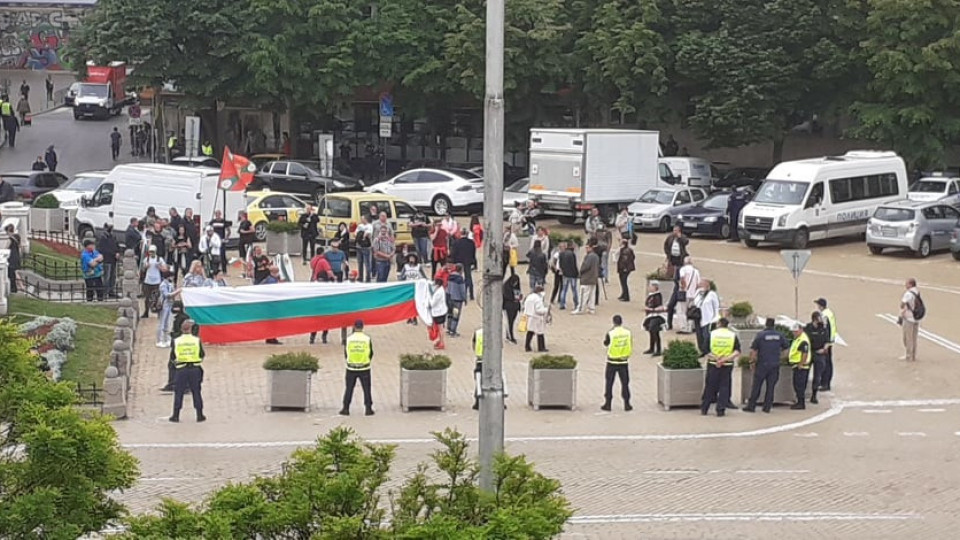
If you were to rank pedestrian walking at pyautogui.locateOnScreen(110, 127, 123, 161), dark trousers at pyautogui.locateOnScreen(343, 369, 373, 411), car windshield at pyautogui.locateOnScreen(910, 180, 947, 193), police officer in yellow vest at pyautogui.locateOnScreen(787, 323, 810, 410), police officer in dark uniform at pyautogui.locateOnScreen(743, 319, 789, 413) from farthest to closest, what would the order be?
pedestrian walking at pyautogui.locateOnScreen(110, 127, 123, 161)
car windshield at pyautogui.locateOnScreen(910, 180, 947, 193)
police officer in yellow vest at pyautogui.locateOnScreen(787, 323, 810, 410)
police officer in dark uniform at pyautogui.locateOnScreen(743, 319, 789, 413)
dark trousers at pyautogui.locateOnScreen(343, 369, 373, 411)

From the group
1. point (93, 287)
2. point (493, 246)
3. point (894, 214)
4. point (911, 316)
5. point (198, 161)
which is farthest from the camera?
point (198, 161)

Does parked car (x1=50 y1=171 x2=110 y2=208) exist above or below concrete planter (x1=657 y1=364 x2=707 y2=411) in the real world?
above

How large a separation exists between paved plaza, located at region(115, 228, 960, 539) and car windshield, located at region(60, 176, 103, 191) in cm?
1632

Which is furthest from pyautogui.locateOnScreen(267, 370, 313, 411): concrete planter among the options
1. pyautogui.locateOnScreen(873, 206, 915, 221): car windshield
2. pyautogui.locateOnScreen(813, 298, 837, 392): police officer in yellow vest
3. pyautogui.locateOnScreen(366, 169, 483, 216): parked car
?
pyautogui.locateOnScreen(366, 169, 483, 216): parked car

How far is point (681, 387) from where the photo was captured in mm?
23656

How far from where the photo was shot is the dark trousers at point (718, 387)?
23109 mm

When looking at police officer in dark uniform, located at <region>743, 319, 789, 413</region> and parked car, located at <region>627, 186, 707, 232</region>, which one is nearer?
police officer in dark uniform, located at <region>743, 319, 789, 413</region>

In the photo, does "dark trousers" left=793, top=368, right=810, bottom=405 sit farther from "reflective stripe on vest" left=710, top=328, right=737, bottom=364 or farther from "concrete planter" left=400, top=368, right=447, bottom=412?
"concrete planter" left=400, top=368, right=447, bottom=412

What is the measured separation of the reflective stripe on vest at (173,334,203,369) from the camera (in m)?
22.0

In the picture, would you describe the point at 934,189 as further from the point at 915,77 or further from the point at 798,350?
the point at 798,350

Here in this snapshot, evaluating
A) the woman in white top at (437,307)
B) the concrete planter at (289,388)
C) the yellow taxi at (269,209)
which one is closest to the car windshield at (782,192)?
the yellow taxi at (269,209)

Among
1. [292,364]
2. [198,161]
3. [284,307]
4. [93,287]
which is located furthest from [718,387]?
[198,161]

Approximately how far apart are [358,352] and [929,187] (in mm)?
28895

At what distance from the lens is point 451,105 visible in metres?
59.8
